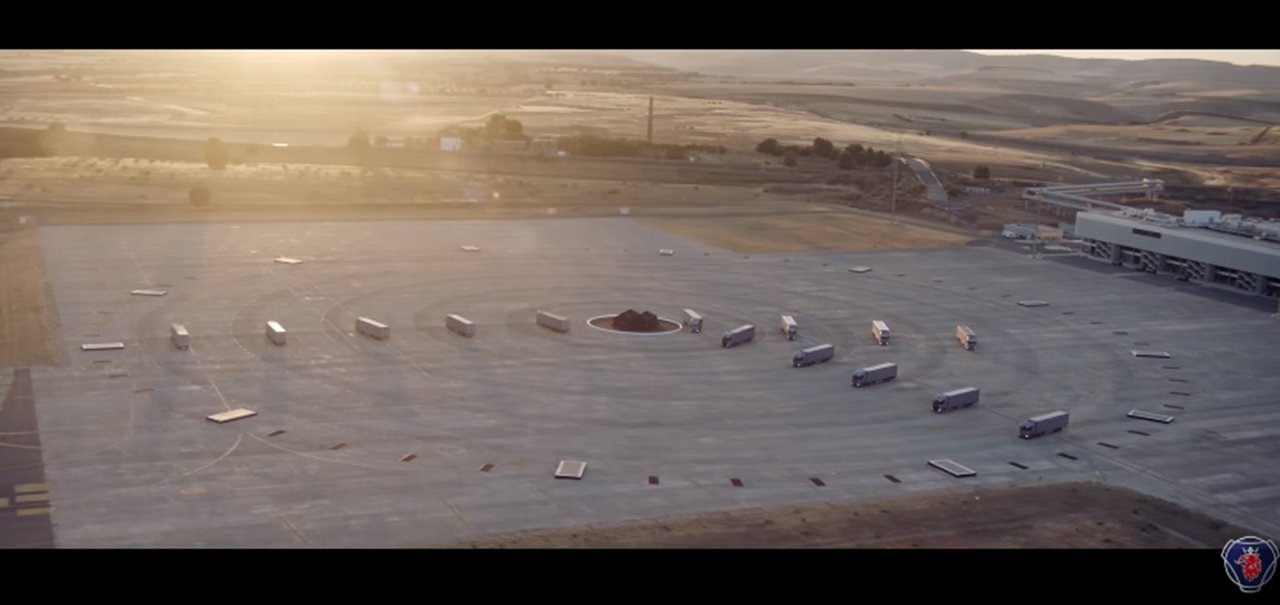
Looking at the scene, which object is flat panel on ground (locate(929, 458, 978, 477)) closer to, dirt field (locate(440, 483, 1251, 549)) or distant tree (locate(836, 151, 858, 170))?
dirt field (locate(440, 483, 1251, 549))

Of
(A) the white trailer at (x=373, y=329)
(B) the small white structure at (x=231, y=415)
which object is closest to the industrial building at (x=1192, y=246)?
(A) the white trailer at (x=373, y=329)

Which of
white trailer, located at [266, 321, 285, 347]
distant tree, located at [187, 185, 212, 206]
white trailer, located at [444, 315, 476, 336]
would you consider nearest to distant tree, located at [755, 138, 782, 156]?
distant tree, located at [187, 185, 212, 206]

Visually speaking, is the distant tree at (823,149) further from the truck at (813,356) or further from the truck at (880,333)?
the truck at (813,356)

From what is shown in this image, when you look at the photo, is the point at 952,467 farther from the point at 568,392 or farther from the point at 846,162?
the point at 846,162

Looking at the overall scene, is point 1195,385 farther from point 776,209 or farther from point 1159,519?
point 776,209

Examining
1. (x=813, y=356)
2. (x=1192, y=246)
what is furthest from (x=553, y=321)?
(x=1192, y=246)

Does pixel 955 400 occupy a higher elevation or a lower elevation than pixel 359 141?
lower
